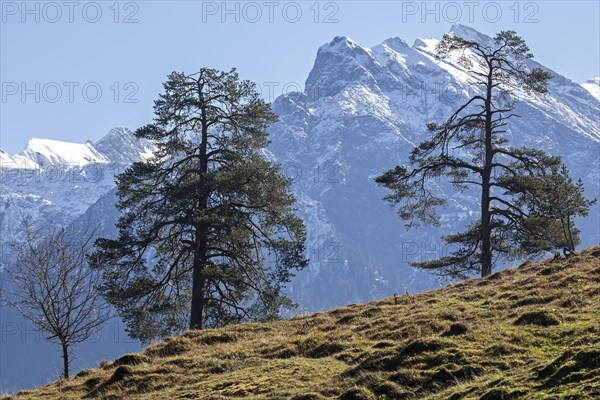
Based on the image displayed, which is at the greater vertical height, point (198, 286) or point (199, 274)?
point (199, 274)

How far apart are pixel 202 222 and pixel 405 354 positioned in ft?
67.2

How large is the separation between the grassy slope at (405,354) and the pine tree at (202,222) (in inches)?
360

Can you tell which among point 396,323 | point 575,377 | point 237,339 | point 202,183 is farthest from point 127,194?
point 575,377

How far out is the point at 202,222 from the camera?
38.2 metres

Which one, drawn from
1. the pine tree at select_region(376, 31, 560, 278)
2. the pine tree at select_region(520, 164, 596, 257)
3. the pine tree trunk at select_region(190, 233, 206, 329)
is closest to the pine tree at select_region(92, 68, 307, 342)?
the pine tree trunk at select_region(190, 233, 206, 329)

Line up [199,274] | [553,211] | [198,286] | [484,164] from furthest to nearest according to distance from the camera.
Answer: [484,164], [199,274], [198,286], [553,211]

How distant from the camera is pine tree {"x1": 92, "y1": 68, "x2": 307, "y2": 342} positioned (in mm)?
38594

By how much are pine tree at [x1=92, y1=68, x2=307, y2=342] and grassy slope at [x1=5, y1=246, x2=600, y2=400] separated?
30.0 ft

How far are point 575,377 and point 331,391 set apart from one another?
5445mm

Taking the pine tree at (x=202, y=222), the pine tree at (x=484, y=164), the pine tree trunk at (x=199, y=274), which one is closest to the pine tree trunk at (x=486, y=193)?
the pine tree at (x=484, y=164)

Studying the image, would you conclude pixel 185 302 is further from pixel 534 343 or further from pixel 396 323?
pixel 534 343

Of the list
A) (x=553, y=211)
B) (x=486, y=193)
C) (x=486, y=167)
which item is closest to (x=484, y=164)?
(x=486, y=167)

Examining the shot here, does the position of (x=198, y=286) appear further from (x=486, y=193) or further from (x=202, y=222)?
(x=486, y=193)

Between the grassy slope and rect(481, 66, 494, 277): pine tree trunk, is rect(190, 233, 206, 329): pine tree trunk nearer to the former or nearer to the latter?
the grassy slope
